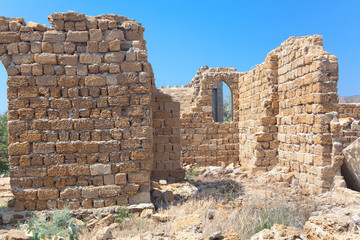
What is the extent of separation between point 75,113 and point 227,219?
340 centimetres

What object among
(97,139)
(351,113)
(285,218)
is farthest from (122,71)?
(351,113)

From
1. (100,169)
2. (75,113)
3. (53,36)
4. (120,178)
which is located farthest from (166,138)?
(53,36)

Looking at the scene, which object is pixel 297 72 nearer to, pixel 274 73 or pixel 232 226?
pixel 274 73

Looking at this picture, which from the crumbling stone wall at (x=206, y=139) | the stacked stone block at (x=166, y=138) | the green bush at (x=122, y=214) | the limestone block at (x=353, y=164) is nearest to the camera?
the green bush at (x=122, y=214)

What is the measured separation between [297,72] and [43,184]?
6650mm

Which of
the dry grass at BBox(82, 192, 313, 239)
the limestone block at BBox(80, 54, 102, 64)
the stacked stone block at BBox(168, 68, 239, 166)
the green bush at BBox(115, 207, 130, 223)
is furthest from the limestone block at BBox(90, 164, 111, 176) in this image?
the stacked stone block at BBox(168, 68, 239, 166)

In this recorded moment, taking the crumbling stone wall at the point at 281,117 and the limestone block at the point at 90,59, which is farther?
the crumbling stone wall at the point at 281,117

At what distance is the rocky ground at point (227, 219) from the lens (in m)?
4.12

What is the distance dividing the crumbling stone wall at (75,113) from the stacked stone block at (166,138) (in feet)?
7.20

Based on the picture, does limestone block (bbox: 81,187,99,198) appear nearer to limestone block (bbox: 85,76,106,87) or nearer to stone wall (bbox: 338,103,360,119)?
limestone block (bbox: 85,76,106,87)

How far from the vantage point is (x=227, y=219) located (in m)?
5.03

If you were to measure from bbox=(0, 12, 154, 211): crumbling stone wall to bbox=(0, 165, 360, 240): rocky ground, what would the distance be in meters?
0.55

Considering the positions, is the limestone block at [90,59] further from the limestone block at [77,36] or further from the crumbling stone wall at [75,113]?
the limestone block at [77,36]

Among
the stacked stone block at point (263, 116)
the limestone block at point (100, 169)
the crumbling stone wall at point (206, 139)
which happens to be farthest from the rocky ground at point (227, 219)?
the crumbling stone wall at point (206, 139)
